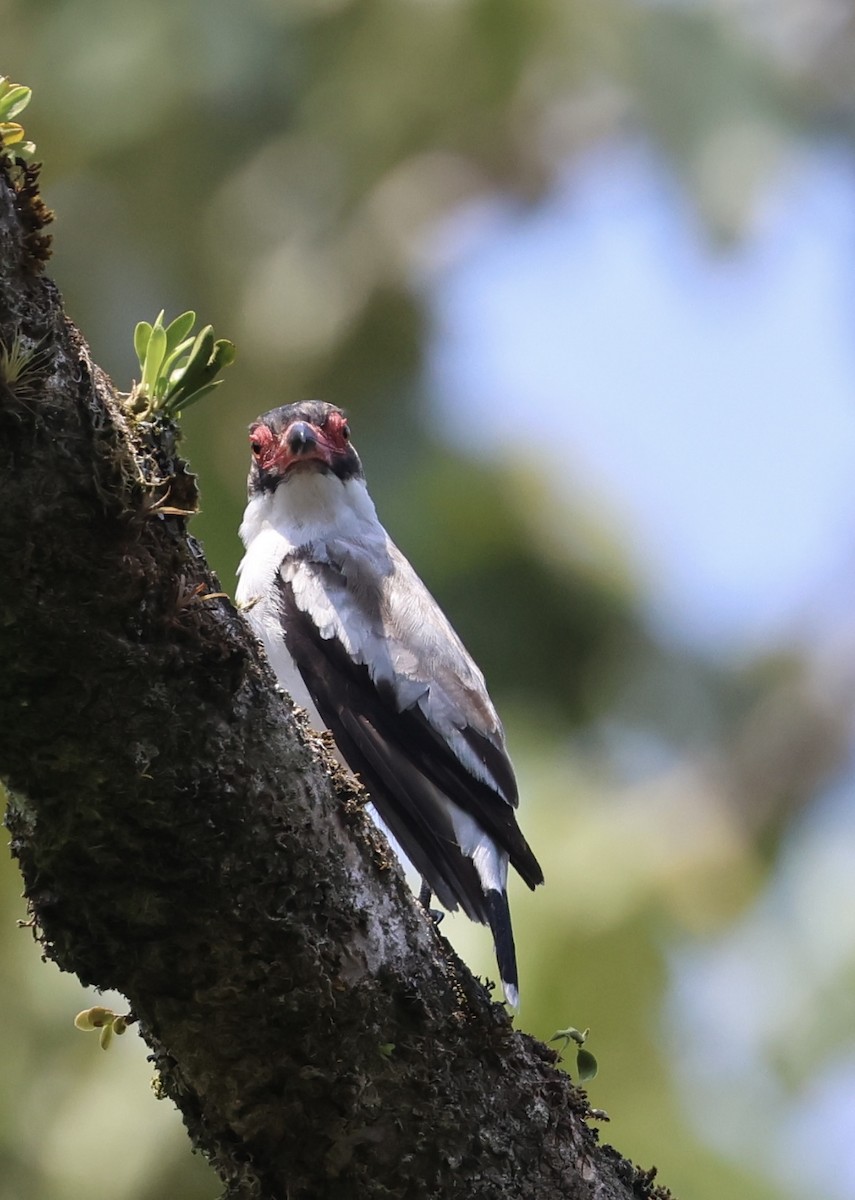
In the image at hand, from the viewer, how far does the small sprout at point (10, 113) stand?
2557 millimetres

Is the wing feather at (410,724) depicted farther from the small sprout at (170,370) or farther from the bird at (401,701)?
the small sprout at (170,370)

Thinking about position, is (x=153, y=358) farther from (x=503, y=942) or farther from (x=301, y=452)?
(x=301, y=452)

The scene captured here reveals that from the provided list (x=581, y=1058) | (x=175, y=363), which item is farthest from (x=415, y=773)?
(x=175, y=363)

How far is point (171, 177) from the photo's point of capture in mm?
11617

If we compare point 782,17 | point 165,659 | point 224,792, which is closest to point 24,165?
point 165,659

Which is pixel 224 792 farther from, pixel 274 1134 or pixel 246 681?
pixel 274 1134

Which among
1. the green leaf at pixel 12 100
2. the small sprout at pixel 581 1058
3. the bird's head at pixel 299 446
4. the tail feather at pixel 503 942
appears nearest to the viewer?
the green leaf at pixel 12 100

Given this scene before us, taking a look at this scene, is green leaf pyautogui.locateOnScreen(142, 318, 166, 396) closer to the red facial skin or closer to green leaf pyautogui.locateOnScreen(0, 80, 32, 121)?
green leaf pyautogui.locateOnScreen(0, 80, 32, 121)

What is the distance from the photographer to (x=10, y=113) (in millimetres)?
2584

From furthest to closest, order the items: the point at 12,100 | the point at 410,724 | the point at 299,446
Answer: the point at 299,446
the point at 410,724
the point at 12,100

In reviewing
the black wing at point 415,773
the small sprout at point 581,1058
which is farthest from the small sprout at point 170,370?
the black wing at point 415,773

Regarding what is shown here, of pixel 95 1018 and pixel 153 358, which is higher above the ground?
pixel 153 358

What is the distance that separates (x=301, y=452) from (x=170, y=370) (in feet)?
11.3

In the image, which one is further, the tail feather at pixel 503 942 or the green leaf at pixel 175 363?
the tail feather at pixel 503 942
